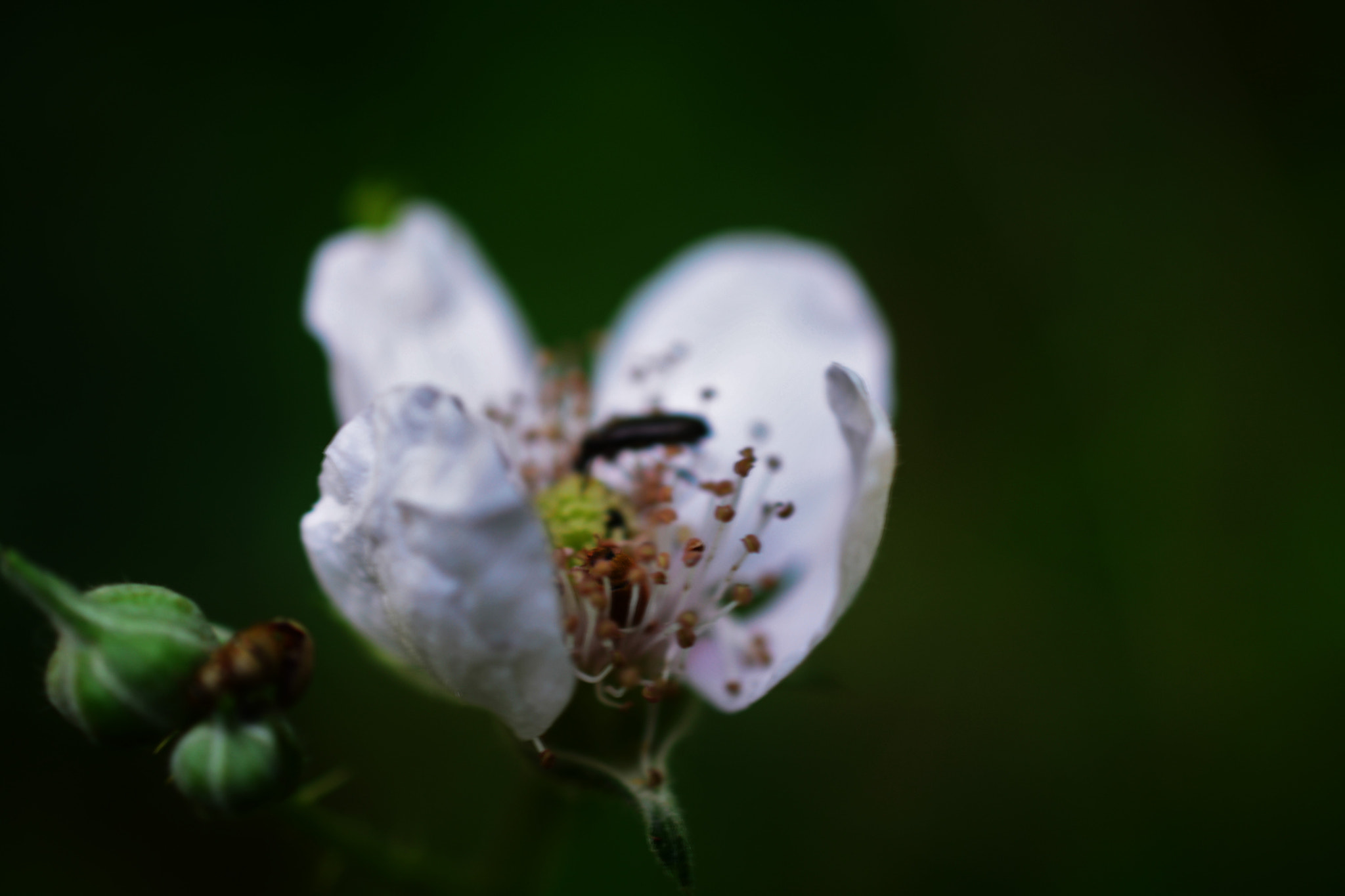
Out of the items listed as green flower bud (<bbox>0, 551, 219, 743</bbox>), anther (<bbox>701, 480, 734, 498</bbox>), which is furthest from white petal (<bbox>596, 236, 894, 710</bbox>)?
green flower bud (<bbox>0, 551, 219, 743</bbox>)

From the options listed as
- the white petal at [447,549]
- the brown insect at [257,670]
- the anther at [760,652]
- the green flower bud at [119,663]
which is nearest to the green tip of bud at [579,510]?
the anther at [760,652]

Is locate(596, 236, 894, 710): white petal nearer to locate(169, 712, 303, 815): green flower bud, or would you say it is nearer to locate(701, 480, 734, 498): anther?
locate(701, 480, 734, 498): anther

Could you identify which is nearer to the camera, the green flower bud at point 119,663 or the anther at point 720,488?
the green flower bud at point 119,663

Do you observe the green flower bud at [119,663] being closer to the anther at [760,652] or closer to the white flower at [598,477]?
the white flower at [598,477]

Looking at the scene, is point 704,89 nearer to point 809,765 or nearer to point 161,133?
point 161,133

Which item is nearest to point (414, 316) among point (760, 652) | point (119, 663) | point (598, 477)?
point (598, 477)

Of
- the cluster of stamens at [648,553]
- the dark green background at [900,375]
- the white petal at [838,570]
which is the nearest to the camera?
the white petal at [838,570]

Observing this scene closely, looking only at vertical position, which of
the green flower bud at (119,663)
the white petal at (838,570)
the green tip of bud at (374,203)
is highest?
the green tip of bud at (374,203)
